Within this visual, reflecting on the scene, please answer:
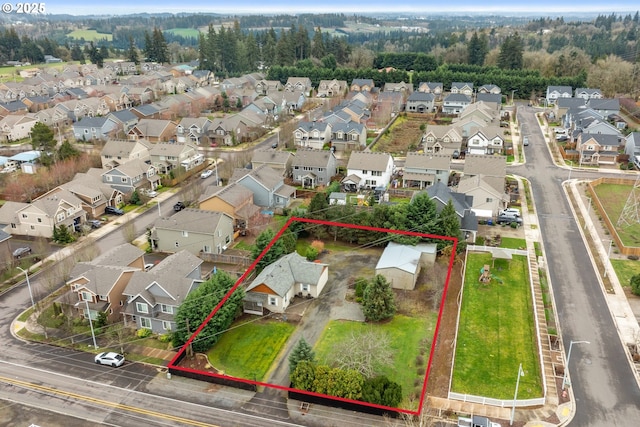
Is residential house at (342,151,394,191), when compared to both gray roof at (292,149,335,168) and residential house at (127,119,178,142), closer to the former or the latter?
gray roof at (292,149,335,168)

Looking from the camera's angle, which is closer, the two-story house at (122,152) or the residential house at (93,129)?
the two-story house at (122,152)

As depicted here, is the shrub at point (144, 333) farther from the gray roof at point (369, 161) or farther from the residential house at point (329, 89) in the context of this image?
the residential house at point (329, 89)

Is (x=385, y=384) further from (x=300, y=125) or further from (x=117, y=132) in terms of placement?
(x=117, y=132)

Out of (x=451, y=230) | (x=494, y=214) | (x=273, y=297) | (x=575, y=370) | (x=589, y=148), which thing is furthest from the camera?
(x=589, y=148)

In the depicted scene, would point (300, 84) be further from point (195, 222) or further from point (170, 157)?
point (195, 222)

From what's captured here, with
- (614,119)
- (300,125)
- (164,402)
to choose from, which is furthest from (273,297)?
(614,119)

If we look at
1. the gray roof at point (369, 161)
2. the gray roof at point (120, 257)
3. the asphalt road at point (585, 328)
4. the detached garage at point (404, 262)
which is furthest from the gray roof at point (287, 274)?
the gray roof at point (369, 161)

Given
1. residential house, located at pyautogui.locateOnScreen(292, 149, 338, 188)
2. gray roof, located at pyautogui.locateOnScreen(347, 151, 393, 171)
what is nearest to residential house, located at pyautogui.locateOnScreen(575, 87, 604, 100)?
gray roof, located at pyautogui.locateOnScreen(347, 151, 393, 171)
